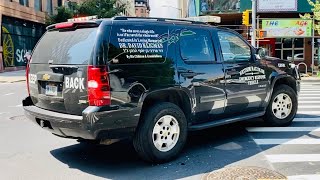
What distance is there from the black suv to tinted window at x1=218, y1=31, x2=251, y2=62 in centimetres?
2

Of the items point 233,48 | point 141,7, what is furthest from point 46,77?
point 141,7

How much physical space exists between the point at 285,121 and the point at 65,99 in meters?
4.52

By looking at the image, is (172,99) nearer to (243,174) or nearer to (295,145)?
(243,174)

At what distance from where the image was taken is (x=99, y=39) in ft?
16.2

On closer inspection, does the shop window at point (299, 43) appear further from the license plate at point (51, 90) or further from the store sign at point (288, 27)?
the license plate at point (51, 90)

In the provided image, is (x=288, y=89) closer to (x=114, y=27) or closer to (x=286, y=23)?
(x=114, y=27)

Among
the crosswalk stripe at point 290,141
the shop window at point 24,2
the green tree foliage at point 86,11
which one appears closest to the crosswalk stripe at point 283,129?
the crosswalk stripe at point 290,141

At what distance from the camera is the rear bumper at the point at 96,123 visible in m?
4.82

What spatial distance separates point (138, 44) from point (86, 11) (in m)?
34.3

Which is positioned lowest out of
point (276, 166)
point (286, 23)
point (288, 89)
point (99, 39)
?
point (276, 166)

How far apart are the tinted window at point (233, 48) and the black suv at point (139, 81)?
0.02 metres

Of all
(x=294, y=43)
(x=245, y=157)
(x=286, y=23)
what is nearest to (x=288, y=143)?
(x=245, y=157)

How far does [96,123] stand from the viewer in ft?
15.8

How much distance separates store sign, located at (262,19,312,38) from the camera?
82.3 feet
